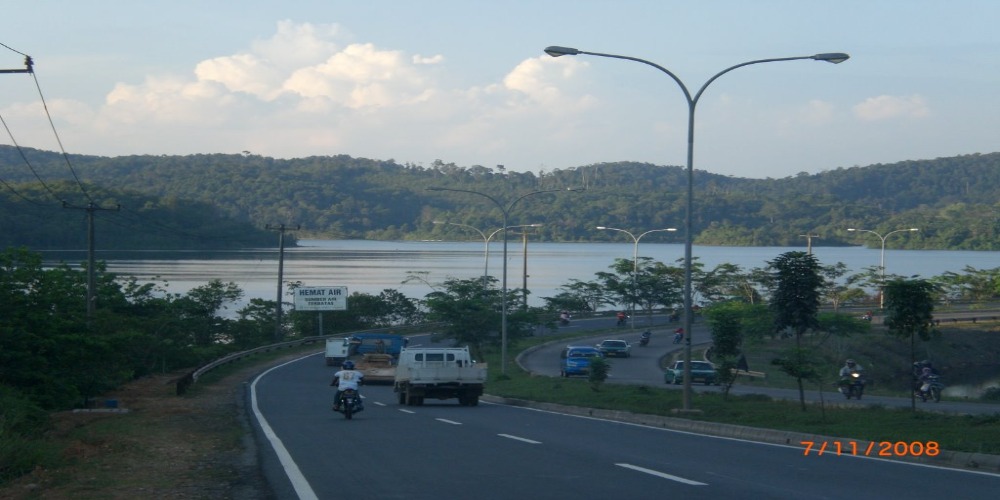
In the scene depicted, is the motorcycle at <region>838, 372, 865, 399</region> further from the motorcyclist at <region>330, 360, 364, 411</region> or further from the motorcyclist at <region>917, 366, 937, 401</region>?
the motorcyclist at <region>330, 360, 364, 411</region>

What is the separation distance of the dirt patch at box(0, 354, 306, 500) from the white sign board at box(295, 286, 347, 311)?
46866 mm

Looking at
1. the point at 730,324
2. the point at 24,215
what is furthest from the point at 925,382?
the point at 24,215

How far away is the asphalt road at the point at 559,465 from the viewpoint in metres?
10.7

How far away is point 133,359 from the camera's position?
4406 centimetres

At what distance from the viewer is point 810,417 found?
19000 mm

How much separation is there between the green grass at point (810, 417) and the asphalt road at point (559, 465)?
132 cm

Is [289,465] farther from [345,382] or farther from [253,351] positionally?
[253,351]

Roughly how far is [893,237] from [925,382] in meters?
179

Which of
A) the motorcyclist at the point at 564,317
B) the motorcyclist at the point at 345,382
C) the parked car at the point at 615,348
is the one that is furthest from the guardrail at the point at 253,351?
the parked car at the point at 615,348

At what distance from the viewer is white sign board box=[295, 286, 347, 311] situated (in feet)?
242

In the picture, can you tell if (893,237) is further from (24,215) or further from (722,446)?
(722,446)

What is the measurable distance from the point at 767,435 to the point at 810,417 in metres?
2.42

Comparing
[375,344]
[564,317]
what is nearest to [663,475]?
[375,344]
